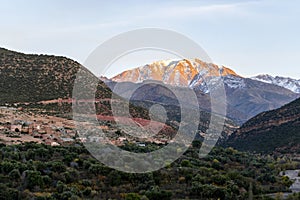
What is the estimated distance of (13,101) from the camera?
59.1 m

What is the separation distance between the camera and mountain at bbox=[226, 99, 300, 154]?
65.4m

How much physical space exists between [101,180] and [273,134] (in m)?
57.7

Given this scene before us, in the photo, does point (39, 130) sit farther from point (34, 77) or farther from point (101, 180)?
point (34, 77)

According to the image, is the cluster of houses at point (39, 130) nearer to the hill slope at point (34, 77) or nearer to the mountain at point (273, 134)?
the hill slope at point (34, 77)

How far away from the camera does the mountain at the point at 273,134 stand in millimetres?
65375

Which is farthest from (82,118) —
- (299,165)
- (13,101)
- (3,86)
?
(299,165)

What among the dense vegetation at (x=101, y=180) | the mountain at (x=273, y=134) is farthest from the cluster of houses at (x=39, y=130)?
the mountain at (x=273, y=134)

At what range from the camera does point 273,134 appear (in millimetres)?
74312

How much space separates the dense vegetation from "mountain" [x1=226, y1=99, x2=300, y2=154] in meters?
37.7

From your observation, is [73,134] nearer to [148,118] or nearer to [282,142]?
[148,118]

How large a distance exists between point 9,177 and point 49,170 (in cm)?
242

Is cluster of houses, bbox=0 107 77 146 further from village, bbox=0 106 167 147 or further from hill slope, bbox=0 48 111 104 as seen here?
hill slope, bbox=0 48 111 104

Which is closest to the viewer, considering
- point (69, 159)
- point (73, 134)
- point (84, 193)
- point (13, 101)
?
point (84, 193)

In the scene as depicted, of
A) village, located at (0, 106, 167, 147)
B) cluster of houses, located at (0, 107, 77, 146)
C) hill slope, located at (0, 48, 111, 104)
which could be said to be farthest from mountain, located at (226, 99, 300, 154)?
cluster of houses, located at (0, 107, 77, 146)
